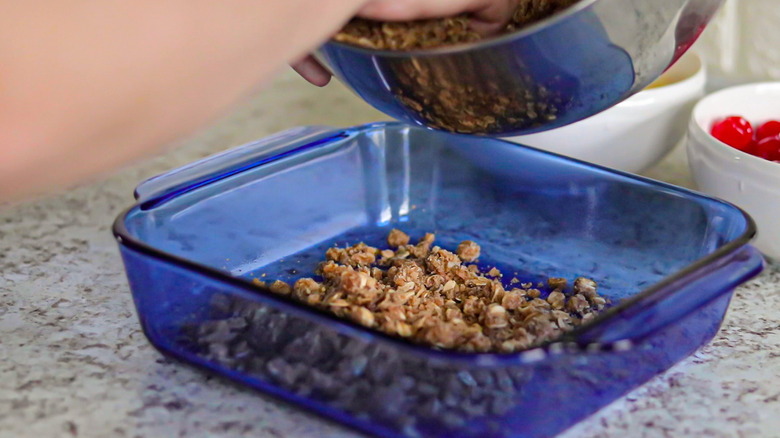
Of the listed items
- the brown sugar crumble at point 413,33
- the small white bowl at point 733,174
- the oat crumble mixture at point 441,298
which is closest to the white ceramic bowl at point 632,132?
the small white bowl at point 733,174

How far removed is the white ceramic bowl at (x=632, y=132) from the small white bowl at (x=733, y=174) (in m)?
0.03

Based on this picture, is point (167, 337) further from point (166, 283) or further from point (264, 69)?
point (264, 69)

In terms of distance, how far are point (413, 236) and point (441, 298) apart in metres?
0.13

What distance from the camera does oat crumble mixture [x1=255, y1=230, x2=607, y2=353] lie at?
55 centimetres

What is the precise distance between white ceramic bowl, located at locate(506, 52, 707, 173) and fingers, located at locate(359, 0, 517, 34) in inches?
8.7

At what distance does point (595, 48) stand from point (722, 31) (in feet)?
1.81

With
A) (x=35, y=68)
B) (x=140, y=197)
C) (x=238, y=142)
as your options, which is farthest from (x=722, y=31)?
(x=35, y=68)

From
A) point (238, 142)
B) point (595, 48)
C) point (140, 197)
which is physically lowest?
point (238, 142)

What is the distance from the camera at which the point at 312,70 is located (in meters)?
0.63

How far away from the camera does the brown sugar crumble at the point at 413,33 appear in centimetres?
53

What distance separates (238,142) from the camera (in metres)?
1.01

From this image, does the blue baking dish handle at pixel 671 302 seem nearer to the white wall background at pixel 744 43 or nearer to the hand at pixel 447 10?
the hand at pixel 447 10

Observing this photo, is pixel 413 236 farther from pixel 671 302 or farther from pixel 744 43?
pixel 744 43

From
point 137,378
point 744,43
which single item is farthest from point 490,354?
point 744,43
